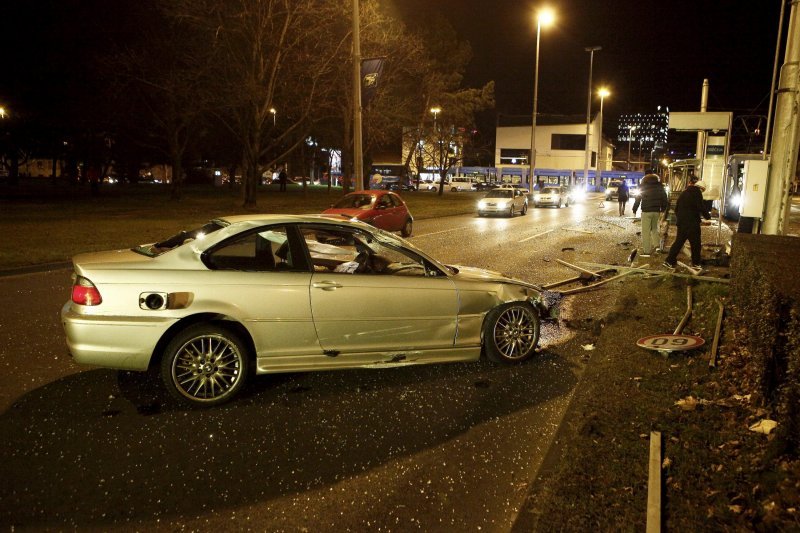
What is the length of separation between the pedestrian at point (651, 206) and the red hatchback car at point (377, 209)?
22.6 feet

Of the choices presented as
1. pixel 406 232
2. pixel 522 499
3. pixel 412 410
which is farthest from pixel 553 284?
pixel 406 232

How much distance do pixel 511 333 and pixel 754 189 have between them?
784 cm

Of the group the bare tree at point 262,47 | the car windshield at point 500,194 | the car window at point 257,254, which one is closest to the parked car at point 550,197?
the car windshield at point 500,194

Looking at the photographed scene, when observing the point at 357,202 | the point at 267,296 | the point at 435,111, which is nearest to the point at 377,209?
the point at 357,202

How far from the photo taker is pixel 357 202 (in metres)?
17.1

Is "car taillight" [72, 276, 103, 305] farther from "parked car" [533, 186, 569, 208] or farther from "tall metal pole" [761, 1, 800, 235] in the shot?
"parked car" [533, 186, 569, 208]

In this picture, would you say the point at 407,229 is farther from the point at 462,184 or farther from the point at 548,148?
the point at 548,148

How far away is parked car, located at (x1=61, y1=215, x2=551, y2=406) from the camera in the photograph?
4.62 meters

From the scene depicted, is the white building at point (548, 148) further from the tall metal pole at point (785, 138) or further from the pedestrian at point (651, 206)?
the tall metal pole at point (785, 138)

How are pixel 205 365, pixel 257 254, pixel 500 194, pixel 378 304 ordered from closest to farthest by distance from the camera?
pixel 205 365 → pixel 378 304 → pixel 257 254 → pixel 500 194

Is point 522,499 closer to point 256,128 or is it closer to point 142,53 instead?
point 256,128

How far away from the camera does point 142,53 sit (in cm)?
2950

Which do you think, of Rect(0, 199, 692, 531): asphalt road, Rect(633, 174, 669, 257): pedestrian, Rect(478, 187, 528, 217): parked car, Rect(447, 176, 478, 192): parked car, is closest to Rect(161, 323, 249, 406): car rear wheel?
Rect(0, 199, 692, 531): asphalt road

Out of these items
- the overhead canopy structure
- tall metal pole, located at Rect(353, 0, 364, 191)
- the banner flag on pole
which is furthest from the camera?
tall metal pole, located at Rect(353, 0, 364, 191)
